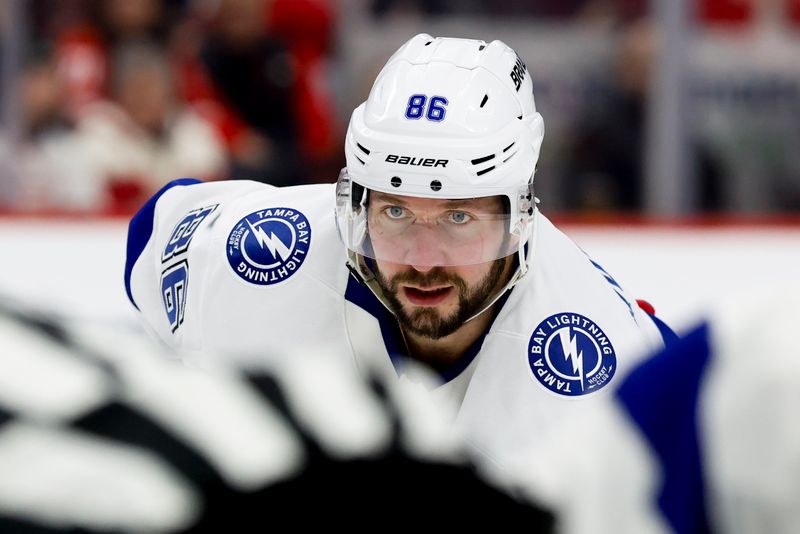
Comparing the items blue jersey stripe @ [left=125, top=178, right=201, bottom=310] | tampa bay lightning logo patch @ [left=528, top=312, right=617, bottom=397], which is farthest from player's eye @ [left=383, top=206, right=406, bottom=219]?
blue jersey stripe @ [left=125, top=178, right=201, bottom=310]

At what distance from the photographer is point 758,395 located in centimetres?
47

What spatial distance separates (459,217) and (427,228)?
53mm

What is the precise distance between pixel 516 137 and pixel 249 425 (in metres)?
1.54

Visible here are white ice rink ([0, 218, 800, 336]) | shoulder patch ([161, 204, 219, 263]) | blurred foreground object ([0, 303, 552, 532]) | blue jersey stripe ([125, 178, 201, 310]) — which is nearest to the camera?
blurred foreground object ([0, 303, 552, 532])

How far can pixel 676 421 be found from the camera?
0.51m

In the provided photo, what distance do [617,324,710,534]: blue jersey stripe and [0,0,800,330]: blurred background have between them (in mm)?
3107

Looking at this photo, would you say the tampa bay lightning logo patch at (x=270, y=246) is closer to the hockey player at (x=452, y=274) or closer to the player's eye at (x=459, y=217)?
the hockey player at (x=452, y=274)

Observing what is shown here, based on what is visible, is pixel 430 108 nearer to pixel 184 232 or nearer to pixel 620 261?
pixel 184 232

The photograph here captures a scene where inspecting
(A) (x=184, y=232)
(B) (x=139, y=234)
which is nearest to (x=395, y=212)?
(A) (x=184, y=232)

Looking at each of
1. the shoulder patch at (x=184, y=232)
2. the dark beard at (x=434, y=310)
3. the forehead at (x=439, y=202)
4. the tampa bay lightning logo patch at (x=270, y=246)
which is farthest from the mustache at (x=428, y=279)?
the shoulder patch at (x=184, y=232)

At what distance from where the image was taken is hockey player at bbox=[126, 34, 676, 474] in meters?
1.91

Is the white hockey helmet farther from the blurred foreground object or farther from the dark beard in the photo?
the blurred foreground object

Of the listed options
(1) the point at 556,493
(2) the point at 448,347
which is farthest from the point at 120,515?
(2) the point at 448,347

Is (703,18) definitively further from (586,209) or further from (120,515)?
(120,515)
